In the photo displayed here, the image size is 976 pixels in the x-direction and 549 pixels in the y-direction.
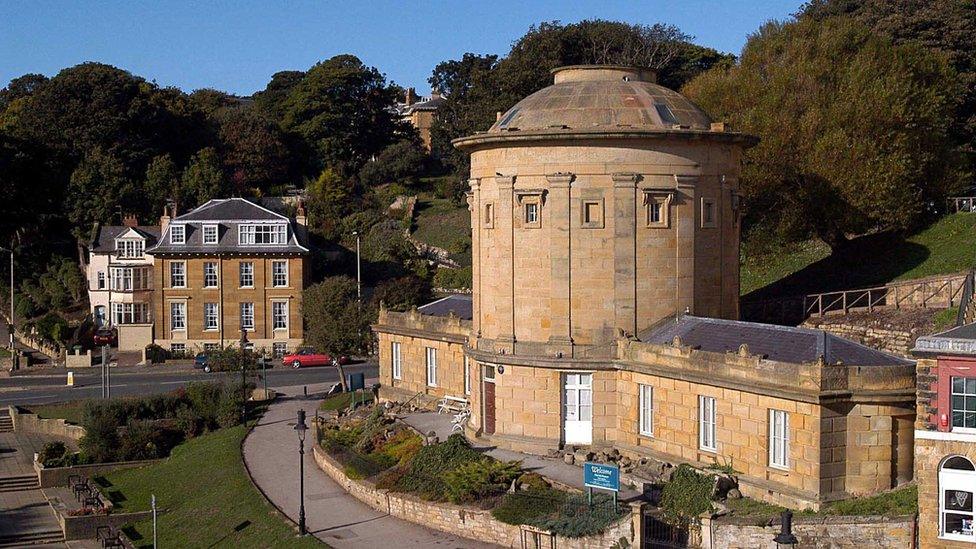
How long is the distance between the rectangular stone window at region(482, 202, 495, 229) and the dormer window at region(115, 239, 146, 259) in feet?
129

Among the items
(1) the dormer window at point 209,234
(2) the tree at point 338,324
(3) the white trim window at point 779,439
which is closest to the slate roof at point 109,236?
(1) the dormer window at point 209,234

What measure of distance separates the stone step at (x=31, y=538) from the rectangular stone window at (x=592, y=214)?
1944 cm

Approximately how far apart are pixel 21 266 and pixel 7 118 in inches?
761

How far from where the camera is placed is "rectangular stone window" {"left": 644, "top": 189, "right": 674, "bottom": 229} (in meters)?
35.7

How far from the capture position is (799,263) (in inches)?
2223

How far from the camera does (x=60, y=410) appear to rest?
5509cm

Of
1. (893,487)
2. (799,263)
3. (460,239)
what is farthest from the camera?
(460,239)

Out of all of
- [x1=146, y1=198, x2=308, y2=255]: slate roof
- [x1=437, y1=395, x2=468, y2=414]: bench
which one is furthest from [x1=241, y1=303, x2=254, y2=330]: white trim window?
[x1=437, y1=395, x2=468, y2=414]: bench

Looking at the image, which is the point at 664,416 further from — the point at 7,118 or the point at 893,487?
the point at 7,118

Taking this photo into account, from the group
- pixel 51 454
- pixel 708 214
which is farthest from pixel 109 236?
pixel 708 214

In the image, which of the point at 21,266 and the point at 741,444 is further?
the point at 21,266

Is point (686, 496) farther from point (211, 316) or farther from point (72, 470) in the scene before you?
point (211, 316)

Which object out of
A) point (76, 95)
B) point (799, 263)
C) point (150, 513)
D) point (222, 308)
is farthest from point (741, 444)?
point (76, 95)

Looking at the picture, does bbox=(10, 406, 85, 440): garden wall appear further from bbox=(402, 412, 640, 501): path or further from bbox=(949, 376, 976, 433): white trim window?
bbox=(949, 376, 976, 433): white trim window
